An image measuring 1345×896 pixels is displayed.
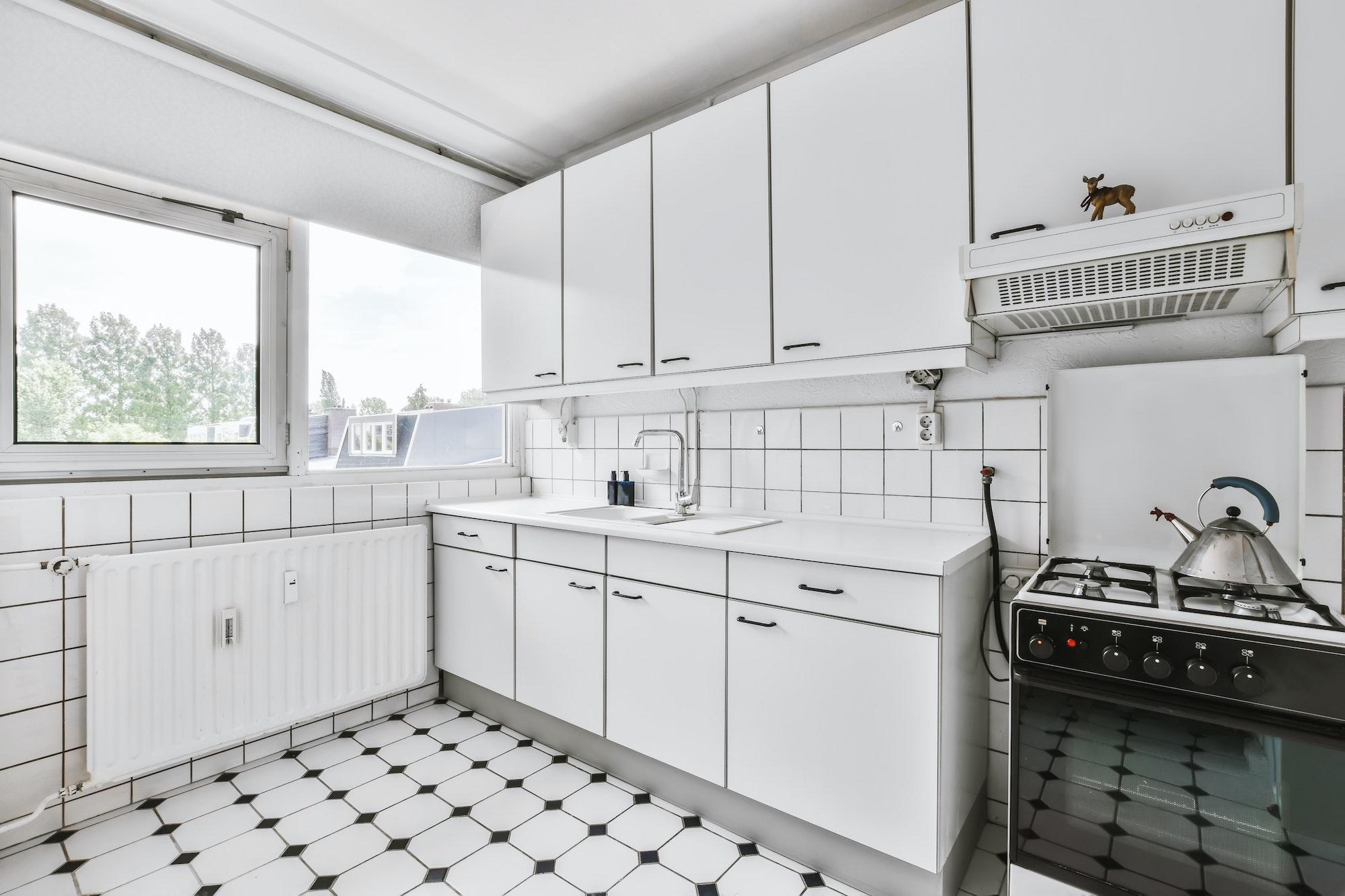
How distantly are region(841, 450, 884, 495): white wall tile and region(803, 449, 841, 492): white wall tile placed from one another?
0.8 inches

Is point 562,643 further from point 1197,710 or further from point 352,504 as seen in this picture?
point 1197,710

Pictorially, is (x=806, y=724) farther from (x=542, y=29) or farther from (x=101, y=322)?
(x=101, y=322)

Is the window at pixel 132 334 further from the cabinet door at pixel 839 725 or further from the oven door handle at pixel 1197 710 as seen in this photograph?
the oven door handle at pixel 1197 710

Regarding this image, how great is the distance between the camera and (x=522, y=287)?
268 cm

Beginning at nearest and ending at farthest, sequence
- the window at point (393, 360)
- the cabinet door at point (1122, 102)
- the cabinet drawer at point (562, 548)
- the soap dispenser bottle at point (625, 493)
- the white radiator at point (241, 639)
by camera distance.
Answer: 1. the cabinet door at point (1122, 102)
2. the white radiator at point (241, 639)
3. the cabinet drawer at point (562, 548)
4. the window at point (393, 360)
5. the soap dispenser bottle at point (625, 493)

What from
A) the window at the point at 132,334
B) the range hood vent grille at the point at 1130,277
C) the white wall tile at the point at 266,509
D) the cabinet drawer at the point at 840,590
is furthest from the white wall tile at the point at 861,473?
the window at the point at 132,334

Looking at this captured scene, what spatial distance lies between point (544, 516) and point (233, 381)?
4.18ft

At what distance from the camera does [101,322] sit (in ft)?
6.49

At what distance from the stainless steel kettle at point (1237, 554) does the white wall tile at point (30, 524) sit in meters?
2.92

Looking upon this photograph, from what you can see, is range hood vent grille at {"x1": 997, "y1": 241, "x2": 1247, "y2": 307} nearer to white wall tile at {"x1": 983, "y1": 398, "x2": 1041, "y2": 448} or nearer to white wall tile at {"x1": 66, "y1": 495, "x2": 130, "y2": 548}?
white wall tile at {"x1": 983, "y1": 398, "x2": 1041, "y2": 448}

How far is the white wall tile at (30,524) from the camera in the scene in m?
1.73

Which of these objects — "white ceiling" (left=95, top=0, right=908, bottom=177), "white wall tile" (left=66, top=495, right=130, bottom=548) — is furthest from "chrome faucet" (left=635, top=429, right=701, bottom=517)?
"white wall tile" (left=66, top=495, right=130, bottom=548)

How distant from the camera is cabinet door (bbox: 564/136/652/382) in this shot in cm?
224

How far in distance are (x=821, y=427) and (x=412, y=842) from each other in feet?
5.93
